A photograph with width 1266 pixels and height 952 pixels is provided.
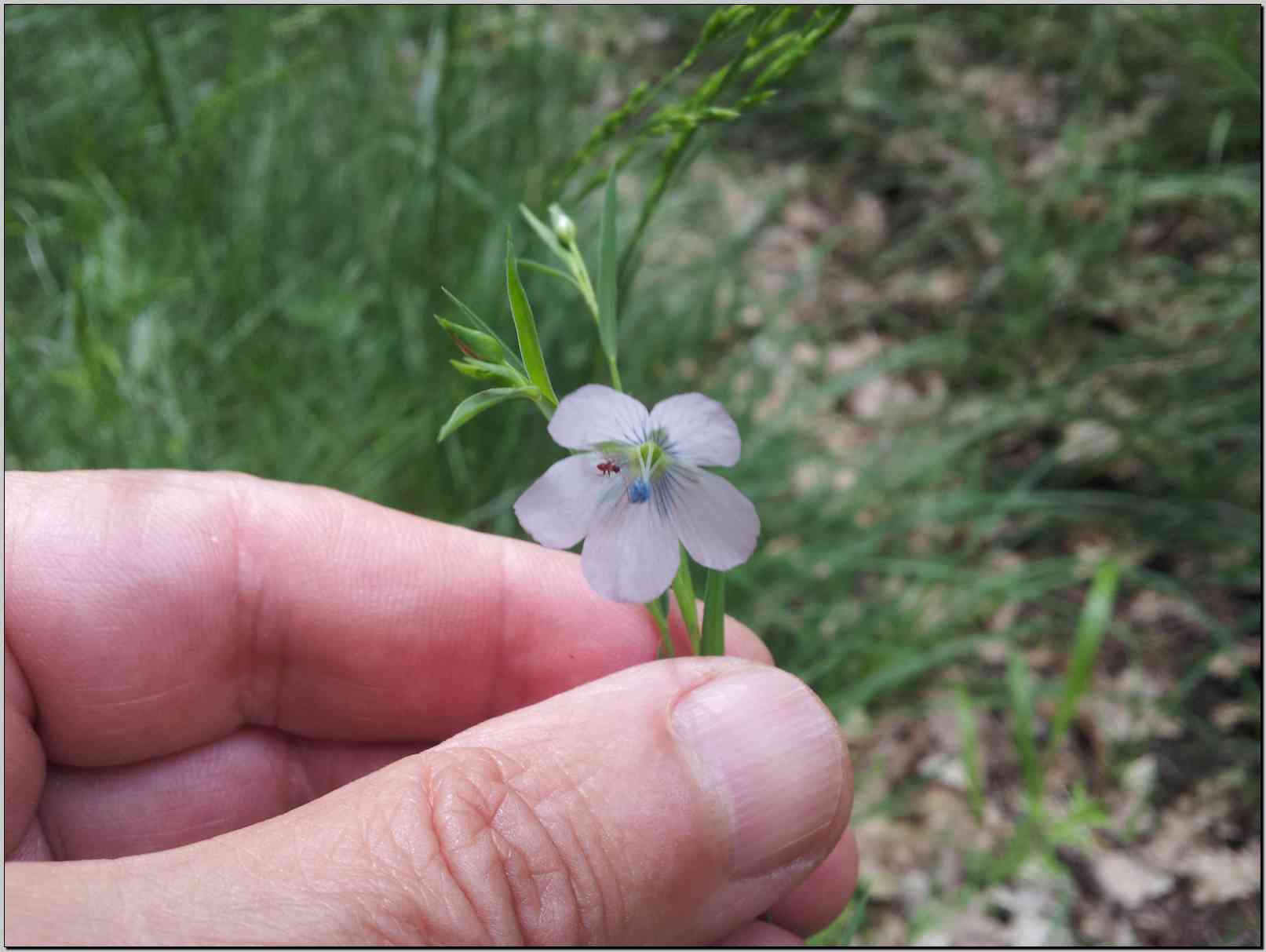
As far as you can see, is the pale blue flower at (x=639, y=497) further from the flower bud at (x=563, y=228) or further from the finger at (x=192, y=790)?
the finger at (x=192, y=790)

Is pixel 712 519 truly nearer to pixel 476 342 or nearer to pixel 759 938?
pixel 476 342

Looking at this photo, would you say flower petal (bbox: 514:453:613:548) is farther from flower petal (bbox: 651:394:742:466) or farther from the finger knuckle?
the finger knuckle

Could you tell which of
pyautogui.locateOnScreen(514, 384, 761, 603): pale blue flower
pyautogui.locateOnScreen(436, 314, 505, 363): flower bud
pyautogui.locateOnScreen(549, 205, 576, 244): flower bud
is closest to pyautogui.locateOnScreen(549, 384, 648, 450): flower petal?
pyautogui.locateOnScreen(514, 384, 761, 603): pale blue flower

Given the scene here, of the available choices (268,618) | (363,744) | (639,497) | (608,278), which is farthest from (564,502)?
(363,744)

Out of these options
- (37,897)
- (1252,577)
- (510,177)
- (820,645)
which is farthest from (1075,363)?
(37,897)

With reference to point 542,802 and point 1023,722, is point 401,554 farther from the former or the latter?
point 1023,722

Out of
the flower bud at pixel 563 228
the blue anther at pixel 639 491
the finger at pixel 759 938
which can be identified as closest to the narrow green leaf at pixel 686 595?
the blue anther at pixel 639 491

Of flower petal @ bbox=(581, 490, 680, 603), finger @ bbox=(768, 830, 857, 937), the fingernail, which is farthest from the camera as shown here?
finger @ bbox=(768, 830, 857, 937)
